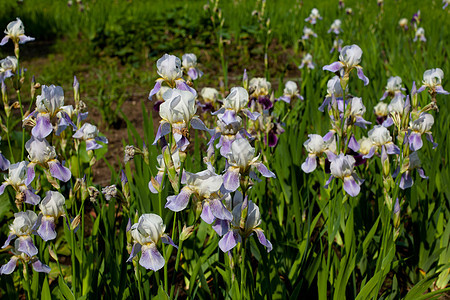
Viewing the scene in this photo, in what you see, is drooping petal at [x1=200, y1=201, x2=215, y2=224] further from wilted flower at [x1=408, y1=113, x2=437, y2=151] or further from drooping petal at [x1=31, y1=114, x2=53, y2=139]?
wilted flower at [x1=408, y1=113, x2=437, y2=151]

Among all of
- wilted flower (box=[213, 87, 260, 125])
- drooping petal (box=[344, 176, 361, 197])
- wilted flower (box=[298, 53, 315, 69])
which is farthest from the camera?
wilted flower (box=[298, 53, 315, 69])

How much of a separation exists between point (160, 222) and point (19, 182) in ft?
1.84

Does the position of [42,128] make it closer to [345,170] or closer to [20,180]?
[20,180]

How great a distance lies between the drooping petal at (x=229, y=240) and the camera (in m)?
1.10

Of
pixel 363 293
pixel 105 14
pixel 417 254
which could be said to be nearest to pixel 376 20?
pixel 105 14

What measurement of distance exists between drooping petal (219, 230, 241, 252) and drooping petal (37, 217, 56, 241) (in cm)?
56

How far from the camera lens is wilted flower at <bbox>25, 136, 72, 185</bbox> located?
135 cm

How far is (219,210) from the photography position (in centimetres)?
107

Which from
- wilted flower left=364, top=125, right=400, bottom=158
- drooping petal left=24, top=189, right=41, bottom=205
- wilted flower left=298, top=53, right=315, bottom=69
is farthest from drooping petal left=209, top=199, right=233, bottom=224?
wilted flower left=298, top=53, right=315, bottom=69

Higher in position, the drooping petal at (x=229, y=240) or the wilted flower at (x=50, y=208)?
the drooping petal at (x=229, y=240)

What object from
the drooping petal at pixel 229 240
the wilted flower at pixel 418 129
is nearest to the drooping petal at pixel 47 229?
the drooping petal at pixel 229 240

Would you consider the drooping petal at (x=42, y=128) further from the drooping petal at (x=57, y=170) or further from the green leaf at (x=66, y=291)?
the green leaf at (x=66, y=291)

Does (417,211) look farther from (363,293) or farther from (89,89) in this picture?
(89,89)

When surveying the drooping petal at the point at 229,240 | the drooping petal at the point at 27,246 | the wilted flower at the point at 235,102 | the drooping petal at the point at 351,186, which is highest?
the wilted flower at the point at 235,102
